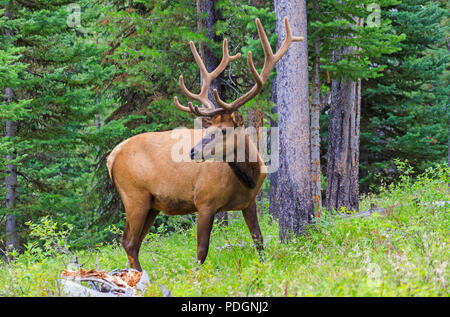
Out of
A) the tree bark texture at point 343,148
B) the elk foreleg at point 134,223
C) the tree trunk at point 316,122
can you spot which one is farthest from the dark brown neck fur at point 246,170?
the tree bark texture at point 343,148

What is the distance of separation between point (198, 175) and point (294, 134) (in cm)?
155

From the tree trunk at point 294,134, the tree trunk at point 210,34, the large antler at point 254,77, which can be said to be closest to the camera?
the large antler at point 254,77

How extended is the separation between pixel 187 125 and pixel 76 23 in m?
3.85

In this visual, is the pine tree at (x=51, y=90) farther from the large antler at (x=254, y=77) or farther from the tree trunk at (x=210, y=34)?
the large antler at (x=254, y=77)

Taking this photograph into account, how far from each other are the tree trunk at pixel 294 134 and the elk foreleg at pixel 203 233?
1280mm

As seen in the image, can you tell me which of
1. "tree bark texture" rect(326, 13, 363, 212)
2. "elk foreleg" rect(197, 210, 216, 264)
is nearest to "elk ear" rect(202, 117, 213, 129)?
"elk foreleg" rect(197, 210, 216, 264)

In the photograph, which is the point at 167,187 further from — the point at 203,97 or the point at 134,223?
the point at 203,97

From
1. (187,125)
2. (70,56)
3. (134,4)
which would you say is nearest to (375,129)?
(187,125)

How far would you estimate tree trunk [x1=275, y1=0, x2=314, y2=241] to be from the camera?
637 centimetres

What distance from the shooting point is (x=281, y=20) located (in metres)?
6.63

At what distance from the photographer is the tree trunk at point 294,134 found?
637 centimetres

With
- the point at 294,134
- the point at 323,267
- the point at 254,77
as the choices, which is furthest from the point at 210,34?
the point at 323,267

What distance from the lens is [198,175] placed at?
5.97 m

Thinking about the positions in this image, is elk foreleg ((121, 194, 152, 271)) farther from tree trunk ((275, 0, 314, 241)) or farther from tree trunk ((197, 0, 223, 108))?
tree trunk ((197, 0, 223, 108))
